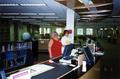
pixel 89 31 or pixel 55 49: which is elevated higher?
pixel 55 49

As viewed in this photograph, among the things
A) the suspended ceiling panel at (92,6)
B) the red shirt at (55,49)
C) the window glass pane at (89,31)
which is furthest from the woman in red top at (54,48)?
the window glass pane at (89,31)

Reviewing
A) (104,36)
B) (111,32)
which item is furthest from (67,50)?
(104,36)

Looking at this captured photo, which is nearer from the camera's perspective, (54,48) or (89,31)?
(54,48)

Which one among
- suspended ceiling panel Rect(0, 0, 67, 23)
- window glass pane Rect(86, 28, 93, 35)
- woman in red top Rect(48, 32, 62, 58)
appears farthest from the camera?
window glass pane Rect(86, 28, 93, 35)

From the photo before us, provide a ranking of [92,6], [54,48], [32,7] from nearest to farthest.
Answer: [54,48] → [92,6] → [32,7]

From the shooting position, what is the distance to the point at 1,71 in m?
2.04

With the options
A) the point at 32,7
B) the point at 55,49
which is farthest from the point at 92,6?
the point at 55,49

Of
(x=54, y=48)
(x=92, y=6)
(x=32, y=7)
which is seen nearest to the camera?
(x=54, y=48)

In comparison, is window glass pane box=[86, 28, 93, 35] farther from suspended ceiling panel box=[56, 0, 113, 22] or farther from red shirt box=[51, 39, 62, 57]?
red shirt box=[51, 39, 62, 57]

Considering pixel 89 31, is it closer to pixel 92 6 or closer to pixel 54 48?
pixel 92 6

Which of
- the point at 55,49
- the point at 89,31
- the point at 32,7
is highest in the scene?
the point at 32,7

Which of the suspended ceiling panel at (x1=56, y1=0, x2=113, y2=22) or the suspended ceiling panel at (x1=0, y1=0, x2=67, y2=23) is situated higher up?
the suspended ceiling panel at (x1=0, y1=0, x2=67, y2=23)

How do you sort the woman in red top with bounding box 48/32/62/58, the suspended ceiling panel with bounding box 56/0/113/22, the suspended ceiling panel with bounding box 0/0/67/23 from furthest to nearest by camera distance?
the suspended ceiling panel with bounding box 0/0/67/23, the suspended ceiling panel with bounding box 56/0/113/22, the woman in red top with bounding box 48/32/62/58

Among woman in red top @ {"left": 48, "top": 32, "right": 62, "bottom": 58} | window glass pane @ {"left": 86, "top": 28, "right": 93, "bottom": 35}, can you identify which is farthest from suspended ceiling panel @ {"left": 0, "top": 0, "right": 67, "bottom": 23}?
window glass pane @ {"left": 86, "top": 28, "right": 93, "bottom": 35}
